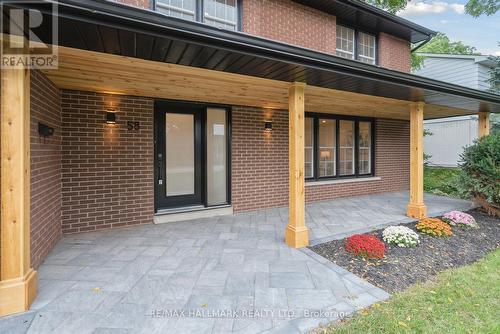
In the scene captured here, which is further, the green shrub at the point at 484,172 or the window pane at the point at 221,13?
the green shrub at the point at 484,172

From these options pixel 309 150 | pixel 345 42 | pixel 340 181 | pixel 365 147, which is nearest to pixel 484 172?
pixel 365 147

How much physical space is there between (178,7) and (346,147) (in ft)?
18.8

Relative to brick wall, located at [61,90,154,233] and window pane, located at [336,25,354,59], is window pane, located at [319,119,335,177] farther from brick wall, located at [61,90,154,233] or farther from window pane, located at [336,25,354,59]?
brick wall, located at [61,90,154,233]

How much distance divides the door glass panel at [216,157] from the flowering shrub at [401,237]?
3.28 m

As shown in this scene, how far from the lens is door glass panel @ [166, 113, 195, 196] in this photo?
516 cm

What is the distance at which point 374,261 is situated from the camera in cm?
331

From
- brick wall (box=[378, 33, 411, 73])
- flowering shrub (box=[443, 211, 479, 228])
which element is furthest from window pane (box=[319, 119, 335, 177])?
flowering shrub (box=[443, 211, 479, 228])

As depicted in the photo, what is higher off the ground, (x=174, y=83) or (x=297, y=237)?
(x=174, y=83)

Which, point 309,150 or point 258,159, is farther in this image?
point 309,150

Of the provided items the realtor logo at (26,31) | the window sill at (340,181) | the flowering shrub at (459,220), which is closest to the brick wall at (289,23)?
the window sill at (340,181)

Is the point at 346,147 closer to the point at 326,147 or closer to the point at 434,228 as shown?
the point at 326,147

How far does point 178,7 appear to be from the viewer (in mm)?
4941

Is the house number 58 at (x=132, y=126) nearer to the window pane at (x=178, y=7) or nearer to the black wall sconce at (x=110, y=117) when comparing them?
the black wall sconce at (x=110, y=117)

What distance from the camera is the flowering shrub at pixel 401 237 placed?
378 centimetres
